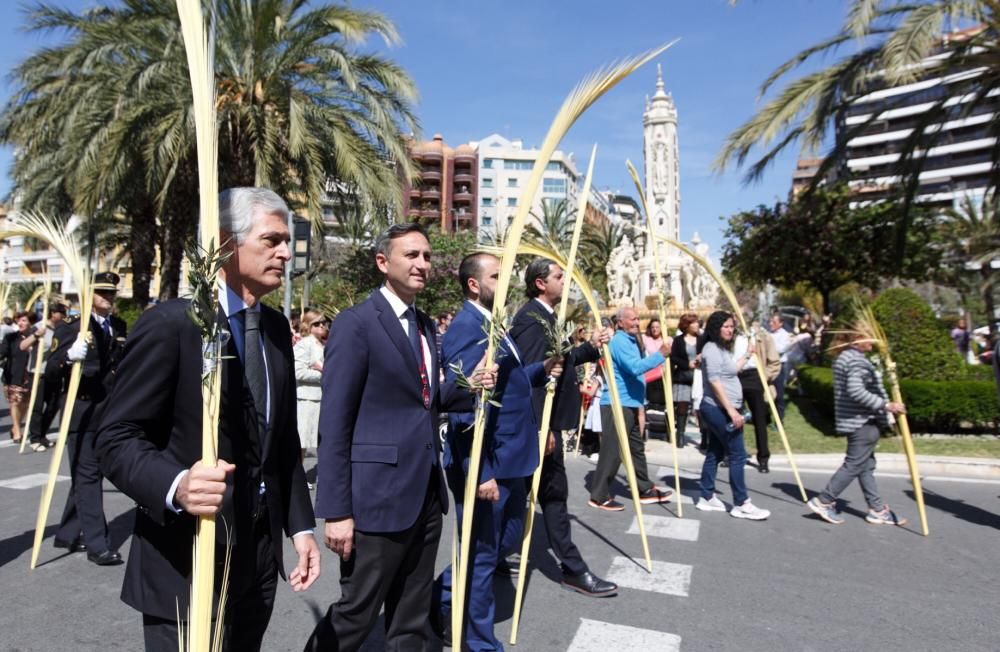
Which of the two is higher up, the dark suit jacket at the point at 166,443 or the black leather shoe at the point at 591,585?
the dark suit jacket at the point at 166,443

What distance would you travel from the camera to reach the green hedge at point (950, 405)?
32.6 feet

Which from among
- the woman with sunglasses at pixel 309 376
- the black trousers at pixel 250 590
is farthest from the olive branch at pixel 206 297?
the woman with sunglasses at pixel 309 376

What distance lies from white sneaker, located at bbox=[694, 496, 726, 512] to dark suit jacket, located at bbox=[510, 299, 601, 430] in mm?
2397

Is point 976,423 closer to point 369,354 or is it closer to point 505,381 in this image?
point 505,381

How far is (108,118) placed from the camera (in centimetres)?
1187

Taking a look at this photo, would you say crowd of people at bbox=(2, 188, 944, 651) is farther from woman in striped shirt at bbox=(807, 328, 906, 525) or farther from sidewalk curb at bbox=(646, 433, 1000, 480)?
sidewalk curb at bbox=(646, 433, 1000, 480)

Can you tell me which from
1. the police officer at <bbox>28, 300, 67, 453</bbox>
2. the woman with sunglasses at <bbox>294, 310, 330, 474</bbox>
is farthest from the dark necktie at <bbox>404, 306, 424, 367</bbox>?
the police officer at <bbox>28, 300, 67, 453</bbox>

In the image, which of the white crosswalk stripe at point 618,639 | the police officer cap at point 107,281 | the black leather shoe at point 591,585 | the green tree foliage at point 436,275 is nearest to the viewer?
the white crosswalk stripe at point 618,639

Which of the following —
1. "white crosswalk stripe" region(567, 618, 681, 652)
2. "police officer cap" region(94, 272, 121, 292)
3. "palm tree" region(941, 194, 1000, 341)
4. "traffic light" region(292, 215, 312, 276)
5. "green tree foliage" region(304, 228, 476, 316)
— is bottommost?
"white crosswalk stripe" region(567, 618, 681, 652)

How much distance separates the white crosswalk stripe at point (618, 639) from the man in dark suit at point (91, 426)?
3.19 metres

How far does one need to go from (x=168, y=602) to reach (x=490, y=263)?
2.22 m

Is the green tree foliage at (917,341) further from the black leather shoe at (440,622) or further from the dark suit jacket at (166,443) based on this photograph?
the dark suit jacket at (166,443)

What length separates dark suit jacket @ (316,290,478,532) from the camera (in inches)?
99.8

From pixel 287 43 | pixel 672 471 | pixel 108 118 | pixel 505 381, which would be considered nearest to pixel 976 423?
pixel 672 471
